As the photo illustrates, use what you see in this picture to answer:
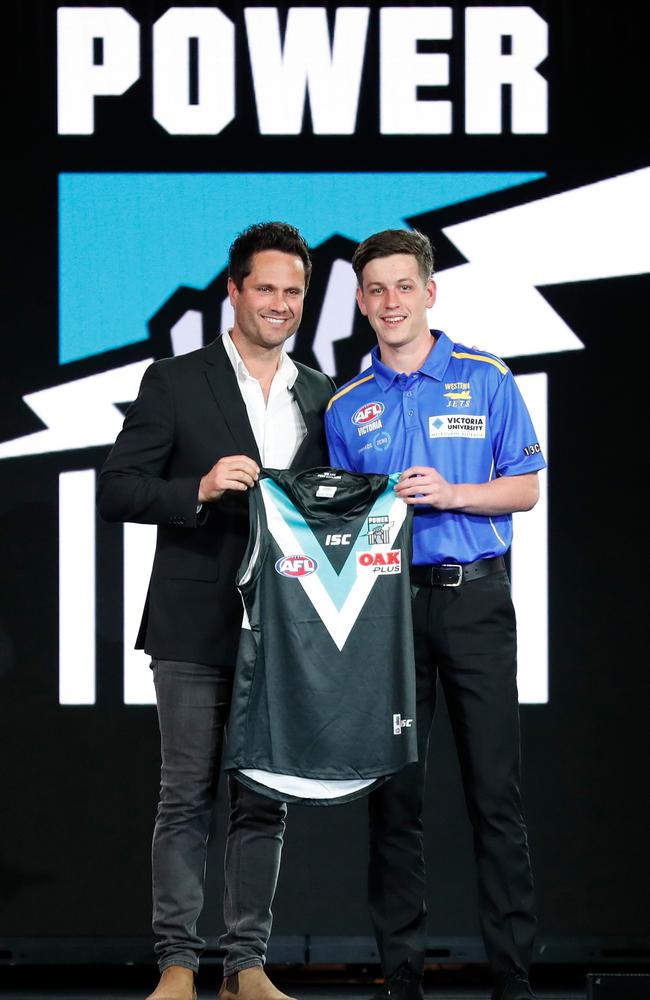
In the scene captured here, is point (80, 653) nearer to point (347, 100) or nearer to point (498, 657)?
point (498, 657)

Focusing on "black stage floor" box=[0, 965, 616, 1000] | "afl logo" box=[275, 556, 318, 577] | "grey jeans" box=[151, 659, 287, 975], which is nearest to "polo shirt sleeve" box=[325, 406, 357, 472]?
"afl logo" box=[275, 556, 318, 577]

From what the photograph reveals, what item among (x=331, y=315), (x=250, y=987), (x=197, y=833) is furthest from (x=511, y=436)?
(x=250, y=987)

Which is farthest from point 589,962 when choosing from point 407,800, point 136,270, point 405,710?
point 136,270

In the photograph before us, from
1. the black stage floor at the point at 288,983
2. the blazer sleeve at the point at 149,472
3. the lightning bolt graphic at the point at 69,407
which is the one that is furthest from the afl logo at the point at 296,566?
the black stage floor at the point at 288,983

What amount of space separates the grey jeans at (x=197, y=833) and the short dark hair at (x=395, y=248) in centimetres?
105

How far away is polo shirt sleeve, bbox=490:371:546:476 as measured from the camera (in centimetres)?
274

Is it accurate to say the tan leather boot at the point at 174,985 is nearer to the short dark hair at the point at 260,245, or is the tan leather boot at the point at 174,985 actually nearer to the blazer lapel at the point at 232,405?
the blazer lapel at the point at 232,405

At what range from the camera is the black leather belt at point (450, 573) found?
270 centimetres

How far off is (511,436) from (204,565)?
80 centimetres

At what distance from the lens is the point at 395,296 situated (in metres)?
2.73

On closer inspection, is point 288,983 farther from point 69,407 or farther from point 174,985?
point 69,407

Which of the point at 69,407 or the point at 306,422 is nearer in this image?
the point at 306,422

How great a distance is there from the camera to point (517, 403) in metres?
2.77

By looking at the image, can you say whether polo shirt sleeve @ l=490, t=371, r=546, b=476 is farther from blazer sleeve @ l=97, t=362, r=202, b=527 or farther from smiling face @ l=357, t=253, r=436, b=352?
blazer sleeve @ l=97, t=362, r=202, b=527
